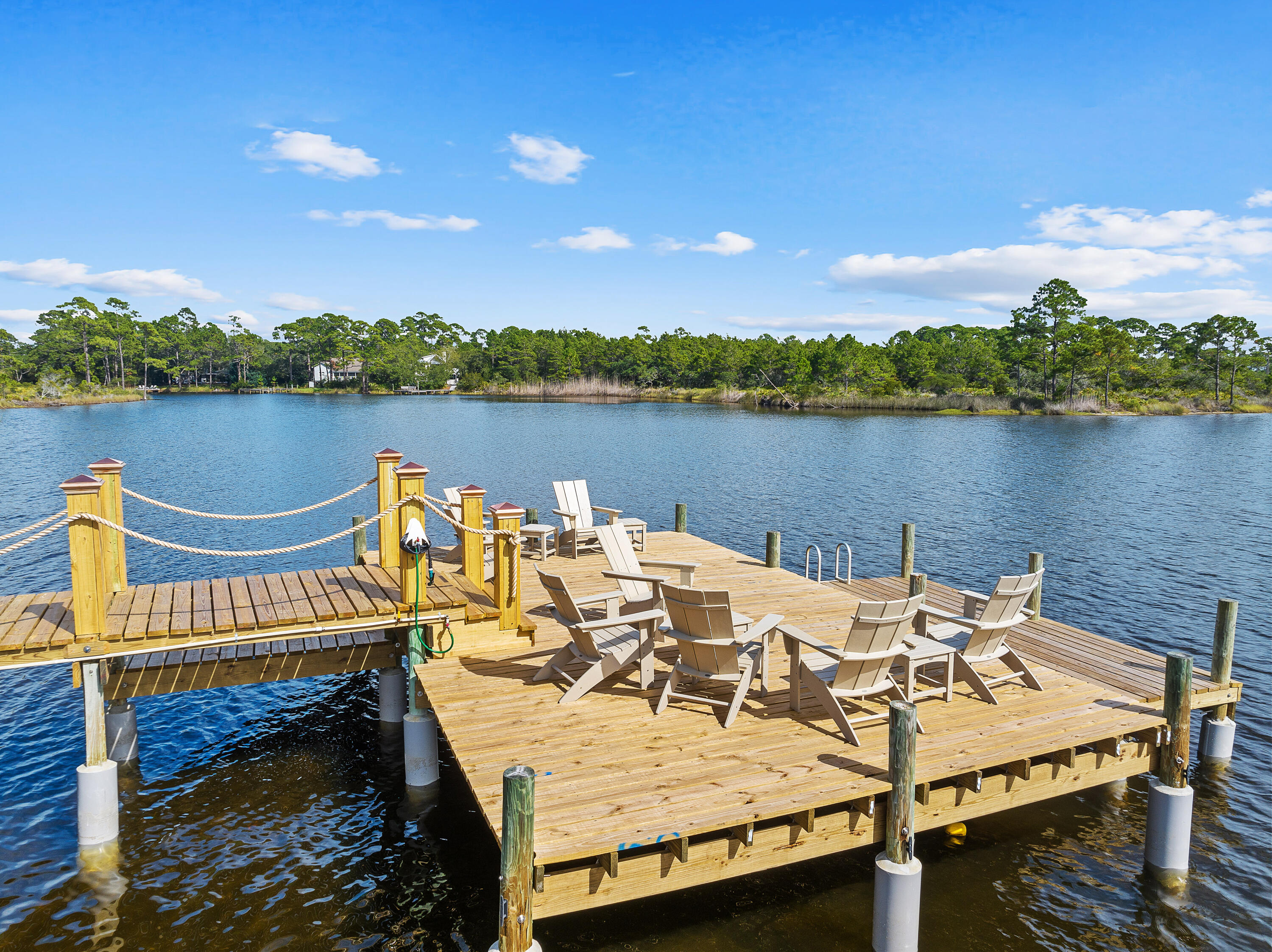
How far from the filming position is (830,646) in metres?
6.06

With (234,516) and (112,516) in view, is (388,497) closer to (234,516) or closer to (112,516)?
(234,516)

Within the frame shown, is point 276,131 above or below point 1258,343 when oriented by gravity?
above

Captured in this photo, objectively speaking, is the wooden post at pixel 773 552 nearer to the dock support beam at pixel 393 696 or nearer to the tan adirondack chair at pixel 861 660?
the tan adirondack chair at pixel 861 660

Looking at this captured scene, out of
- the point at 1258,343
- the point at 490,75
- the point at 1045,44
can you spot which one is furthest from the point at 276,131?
the point at 1258,343

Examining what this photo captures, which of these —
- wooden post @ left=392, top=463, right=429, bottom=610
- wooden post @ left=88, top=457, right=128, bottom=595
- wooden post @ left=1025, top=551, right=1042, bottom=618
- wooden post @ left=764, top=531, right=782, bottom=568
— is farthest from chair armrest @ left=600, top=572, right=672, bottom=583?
wooden post @ left=1025, top=551, right=1042, bottom=618

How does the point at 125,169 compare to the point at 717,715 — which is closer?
the point at 717,715

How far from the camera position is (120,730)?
800 cm

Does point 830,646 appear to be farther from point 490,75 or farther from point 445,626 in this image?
point 490,75

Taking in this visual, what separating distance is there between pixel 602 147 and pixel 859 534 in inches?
1279

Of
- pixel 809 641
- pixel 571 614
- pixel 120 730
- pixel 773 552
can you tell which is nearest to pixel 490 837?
pixel 571 614

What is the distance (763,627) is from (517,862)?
10.6 feet

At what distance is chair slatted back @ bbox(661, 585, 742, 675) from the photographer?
19.0ft

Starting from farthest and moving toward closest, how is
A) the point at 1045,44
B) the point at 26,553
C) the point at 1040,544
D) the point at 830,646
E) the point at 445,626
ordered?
the point at 1045,44 → the point at 1040,544 → the point at 26,553 → the point at 445,626 → the point at 830,646

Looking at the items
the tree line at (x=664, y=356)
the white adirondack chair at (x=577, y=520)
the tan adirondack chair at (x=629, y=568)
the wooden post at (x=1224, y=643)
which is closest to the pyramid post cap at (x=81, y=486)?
the tan adirondack chair at (x=629, y=568)
